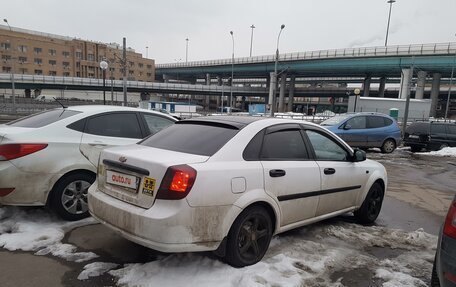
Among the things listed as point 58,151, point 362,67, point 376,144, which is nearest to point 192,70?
point 362,67

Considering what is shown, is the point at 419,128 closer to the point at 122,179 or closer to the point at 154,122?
the point at 154,122

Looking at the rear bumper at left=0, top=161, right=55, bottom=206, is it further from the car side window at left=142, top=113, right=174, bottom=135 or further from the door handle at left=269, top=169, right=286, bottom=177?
the door handle at left=269, top=169, right=286, bottom=177

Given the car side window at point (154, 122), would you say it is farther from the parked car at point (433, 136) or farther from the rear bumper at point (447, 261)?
the parked car at point (433, 136)

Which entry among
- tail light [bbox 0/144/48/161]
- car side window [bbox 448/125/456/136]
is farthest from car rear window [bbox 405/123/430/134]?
tail light [bbox 0/144/48/161]

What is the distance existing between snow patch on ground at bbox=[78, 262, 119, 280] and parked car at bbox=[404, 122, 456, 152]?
55.2 ft

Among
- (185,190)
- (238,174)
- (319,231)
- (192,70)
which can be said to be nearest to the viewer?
(185,190)

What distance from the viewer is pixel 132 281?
10.9ft

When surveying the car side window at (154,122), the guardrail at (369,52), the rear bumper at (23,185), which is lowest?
the rear bumper at (23,185)

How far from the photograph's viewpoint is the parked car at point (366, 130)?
48.6 feet

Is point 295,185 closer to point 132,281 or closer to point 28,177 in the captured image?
point 132,281

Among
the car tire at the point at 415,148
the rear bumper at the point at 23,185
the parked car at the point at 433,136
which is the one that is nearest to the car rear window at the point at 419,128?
the parked car at the point at 433,136

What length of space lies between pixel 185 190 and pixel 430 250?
337 cm

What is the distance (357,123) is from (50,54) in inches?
3931

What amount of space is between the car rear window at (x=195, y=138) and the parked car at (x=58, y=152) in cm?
124
